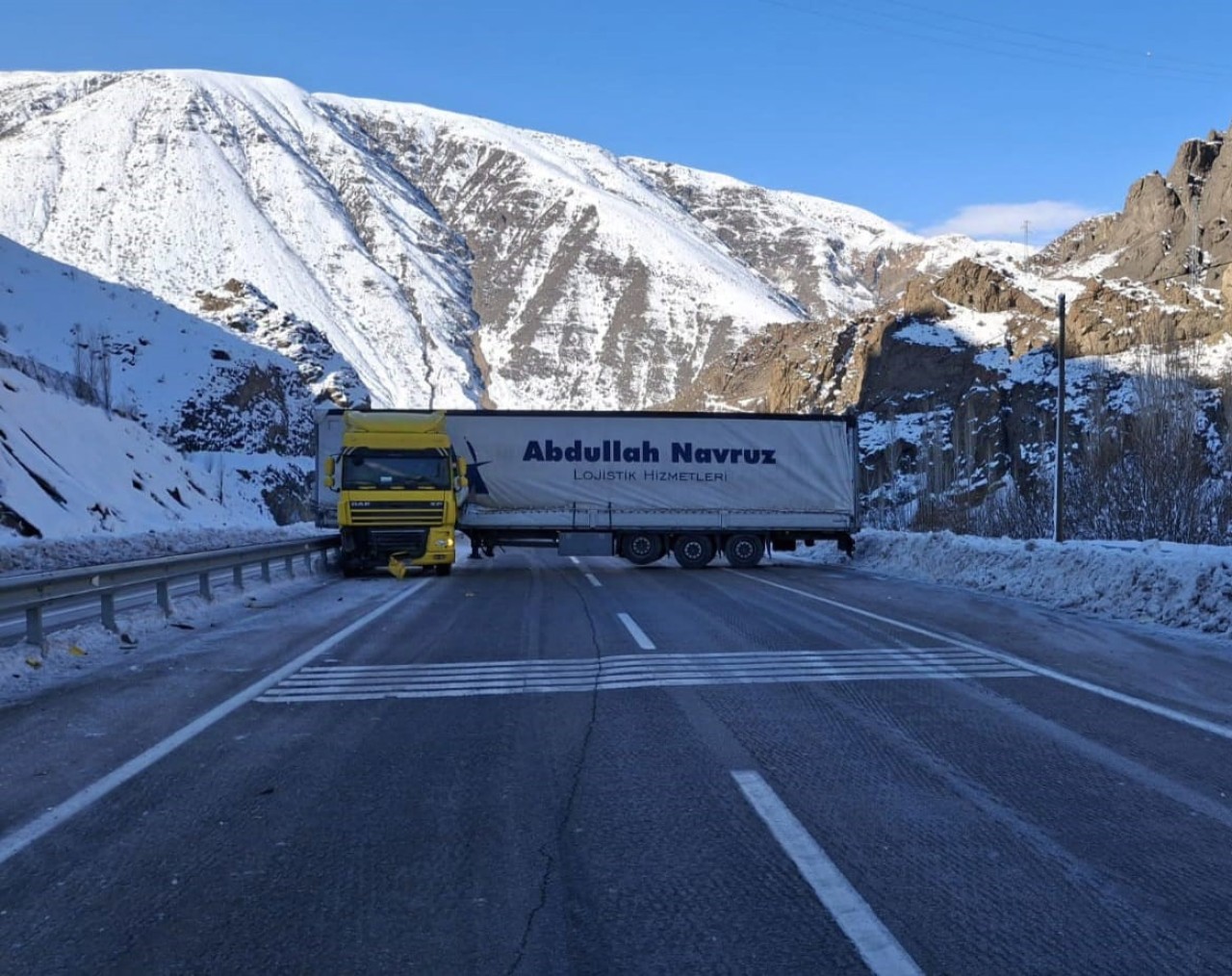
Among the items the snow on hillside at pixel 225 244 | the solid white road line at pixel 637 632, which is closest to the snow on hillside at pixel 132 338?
the snow on hillside at pixel 225 244

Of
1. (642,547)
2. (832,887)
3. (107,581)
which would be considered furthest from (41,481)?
(832,887)

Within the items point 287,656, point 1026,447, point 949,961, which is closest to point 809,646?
point 287,656

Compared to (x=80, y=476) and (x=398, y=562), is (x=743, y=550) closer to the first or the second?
(x=398, y=562)

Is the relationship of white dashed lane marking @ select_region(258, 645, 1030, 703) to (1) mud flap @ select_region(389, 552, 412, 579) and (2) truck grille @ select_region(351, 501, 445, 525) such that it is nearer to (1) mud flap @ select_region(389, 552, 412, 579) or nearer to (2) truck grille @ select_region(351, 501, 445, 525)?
(2) truck grille @ select_region(351, 501, 445, 525)

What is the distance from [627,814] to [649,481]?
20366mm

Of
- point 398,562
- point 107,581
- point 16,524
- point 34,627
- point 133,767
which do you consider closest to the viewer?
point 133,767

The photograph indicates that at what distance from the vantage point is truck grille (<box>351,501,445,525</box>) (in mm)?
20906

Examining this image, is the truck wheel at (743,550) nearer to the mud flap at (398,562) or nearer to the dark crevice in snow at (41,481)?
the mud flap at (398,562)

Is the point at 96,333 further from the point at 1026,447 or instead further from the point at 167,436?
the point at 1026,447

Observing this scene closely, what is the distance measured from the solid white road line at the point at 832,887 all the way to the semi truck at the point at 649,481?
63.4 feet

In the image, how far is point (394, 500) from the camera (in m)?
21.0

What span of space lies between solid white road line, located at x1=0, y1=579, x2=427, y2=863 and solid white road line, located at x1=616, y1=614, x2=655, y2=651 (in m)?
3.26

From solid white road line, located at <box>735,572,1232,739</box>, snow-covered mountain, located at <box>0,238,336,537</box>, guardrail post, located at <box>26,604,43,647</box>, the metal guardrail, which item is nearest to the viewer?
solid white road line, located at <box>735,572,1232,739</box>

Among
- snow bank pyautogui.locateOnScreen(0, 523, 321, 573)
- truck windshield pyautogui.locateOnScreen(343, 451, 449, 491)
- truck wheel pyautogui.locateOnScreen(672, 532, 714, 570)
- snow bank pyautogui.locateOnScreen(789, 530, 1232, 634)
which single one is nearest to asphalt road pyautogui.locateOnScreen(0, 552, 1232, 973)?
snow bank pyautogui.locateOnScreen(789, 530, 1232, 634)
